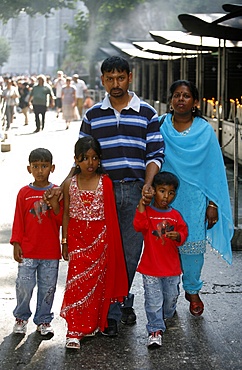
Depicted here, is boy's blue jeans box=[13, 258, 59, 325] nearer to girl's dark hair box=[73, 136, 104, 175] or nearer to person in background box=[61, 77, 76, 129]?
girl's dark hair box=[73, 136, 104, 175]

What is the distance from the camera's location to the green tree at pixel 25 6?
5244 cm

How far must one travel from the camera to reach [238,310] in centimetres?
602

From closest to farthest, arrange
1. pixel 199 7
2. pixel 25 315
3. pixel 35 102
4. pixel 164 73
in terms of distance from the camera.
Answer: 1. pixel 25 315
2. pixel 35 102
3. pixel 164 73
4. pixel 199 7

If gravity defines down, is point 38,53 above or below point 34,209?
above

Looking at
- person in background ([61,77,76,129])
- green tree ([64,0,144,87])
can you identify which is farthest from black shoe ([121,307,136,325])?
green tree ([64,0,144,87])

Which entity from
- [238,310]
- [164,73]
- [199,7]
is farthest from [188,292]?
[199,7]

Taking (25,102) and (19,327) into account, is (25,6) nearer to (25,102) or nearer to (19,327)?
(25,102)

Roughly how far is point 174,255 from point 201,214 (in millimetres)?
491

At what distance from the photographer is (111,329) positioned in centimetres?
541

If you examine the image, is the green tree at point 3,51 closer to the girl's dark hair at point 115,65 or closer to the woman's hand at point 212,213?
the woman's hand at point 212,213

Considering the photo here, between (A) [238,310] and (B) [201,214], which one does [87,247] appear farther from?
(A) [238,310]

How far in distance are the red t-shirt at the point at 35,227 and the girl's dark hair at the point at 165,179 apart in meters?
0.64

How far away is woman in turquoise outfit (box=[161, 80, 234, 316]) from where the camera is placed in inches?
222

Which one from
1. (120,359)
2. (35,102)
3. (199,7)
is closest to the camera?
(120,359)
